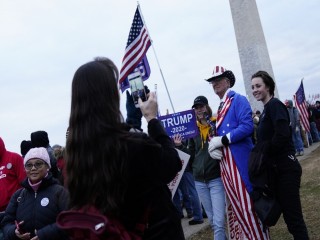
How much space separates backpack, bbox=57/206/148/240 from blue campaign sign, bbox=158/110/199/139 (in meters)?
3.08

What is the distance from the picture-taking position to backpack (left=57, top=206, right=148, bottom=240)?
6.78 feet

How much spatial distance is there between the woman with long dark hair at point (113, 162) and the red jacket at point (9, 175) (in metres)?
3.03

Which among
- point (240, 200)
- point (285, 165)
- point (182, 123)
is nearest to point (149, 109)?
point (285, 165)

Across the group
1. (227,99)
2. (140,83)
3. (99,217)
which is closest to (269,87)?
(227,99)

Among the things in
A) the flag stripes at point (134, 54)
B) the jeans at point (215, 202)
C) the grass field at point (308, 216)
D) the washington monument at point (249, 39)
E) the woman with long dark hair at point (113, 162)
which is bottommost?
the grass field at point (308, 216)

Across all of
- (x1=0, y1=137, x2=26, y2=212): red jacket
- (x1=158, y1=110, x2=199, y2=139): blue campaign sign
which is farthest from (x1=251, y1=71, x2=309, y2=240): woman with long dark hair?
(x1=0, y1=137, x2=26, y2=212): red jacket

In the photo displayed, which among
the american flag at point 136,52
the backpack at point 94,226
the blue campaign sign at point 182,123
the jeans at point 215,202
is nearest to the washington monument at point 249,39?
the american flag at point 136,52

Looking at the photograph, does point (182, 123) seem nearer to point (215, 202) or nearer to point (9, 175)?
point (215, 202)

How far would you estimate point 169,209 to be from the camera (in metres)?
2.29

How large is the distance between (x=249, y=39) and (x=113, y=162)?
18.4 m

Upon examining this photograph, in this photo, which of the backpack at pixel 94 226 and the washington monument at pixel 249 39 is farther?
the washington monument at pixel 249 39

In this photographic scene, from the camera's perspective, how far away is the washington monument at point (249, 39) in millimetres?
19328

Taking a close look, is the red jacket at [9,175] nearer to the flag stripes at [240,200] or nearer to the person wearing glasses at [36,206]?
the person wearing glasses at [36,206]

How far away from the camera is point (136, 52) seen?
5.69 metres
